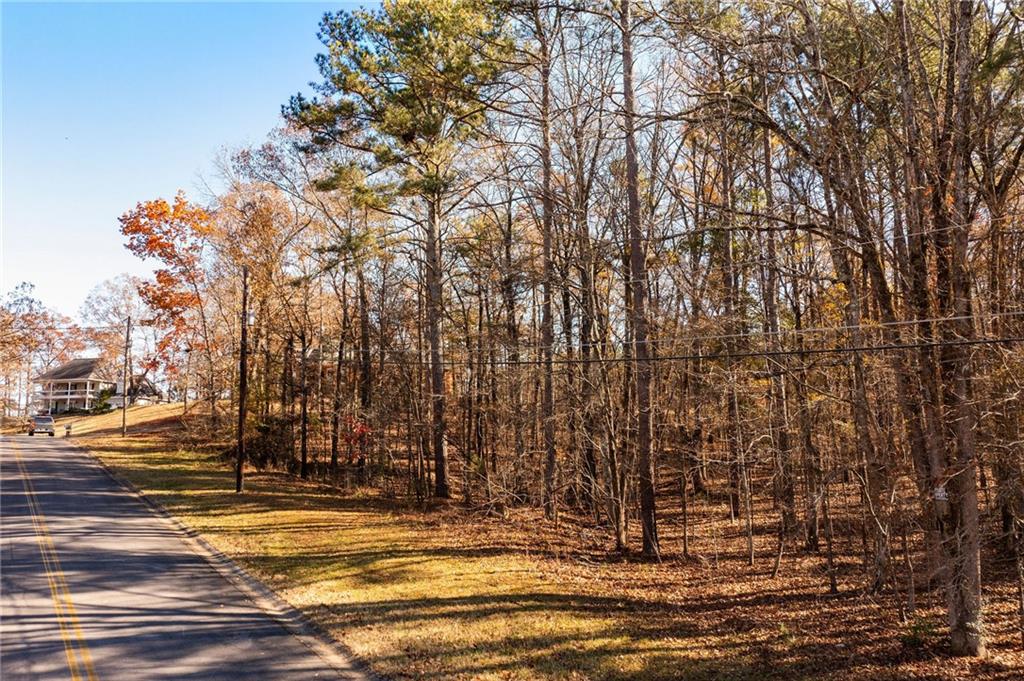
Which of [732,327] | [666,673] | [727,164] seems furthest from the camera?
[727,164]

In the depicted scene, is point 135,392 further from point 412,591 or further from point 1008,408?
point 1008,408

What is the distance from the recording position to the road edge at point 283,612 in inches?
339

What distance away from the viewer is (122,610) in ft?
34.9

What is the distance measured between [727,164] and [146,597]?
16.0 metres

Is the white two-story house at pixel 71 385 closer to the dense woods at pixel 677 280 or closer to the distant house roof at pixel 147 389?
the distant house roof at pixel 147 389

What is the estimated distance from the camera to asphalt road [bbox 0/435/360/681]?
845 cm

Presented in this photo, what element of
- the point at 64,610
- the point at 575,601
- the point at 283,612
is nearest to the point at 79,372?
the point at 64,610

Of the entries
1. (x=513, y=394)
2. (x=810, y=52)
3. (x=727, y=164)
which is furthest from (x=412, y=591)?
(x=727, y=164)

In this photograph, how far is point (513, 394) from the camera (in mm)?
19188

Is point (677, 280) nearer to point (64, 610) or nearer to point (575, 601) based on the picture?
point (575, 601)

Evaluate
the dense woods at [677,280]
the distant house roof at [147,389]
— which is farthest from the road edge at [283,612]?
the distant house roof at [147,389]

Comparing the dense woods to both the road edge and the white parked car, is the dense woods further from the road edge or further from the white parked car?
the white parked car

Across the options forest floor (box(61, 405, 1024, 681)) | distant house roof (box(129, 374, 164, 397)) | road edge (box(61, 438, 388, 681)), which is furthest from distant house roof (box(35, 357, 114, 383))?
road edge (box(61, 438, 388, 681))

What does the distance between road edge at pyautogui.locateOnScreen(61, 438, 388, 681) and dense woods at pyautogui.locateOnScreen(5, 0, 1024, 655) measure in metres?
5.46
